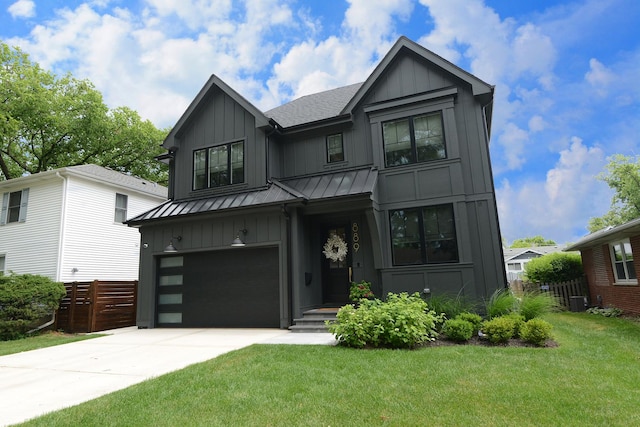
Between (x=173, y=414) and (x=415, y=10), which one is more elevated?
(x=415, y=10)

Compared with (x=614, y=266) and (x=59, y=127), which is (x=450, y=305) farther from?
(x=59, y=127)

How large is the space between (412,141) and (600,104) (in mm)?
39211

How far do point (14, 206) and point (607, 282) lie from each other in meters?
22.7

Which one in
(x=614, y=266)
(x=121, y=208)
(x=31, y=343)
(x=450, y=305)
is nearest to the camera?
(x=450, y=305)

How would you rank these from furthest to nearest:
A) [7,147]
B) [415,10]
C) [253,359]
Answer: [7,147], [415,10], [253,359]

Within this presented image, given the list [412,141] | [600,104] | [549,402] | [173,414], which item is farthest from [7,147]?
[600,104]

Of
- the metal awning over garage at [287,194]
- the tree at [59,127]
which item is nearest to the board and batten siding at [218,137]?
the metal awning over garage at [287,194]

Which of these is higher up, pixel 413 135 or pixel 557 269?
pixel 413 135

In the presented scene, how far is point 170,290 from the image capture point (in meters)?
11.2

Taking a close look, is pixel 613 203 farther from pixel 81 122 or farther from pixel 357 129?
pixel 81 122

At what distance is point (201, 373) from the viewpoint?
500cm

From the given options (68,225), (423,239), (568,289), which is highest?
(68,225)

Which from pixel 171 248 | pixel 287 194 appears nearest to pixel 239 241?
pixel 287 194

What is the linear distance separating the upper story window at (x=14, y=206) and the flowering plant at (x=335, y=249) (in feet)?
43.0
